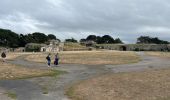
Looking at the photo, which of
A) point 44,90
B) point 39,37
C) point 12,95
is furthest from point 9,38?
point 12,95

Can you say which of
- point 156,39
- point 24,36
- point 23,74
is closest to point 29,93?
point 23,74

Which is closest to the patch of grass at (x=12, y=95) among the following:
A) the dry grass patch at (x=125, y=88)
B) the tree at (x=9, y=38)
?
the dry grass patch at (x=125, y=88)

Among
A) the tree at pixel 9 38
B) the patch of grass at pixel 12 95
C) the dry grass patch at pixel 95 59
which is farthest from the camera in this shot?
the tree at pixel 9 38

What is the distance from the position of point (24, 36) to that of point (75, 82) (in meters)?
143

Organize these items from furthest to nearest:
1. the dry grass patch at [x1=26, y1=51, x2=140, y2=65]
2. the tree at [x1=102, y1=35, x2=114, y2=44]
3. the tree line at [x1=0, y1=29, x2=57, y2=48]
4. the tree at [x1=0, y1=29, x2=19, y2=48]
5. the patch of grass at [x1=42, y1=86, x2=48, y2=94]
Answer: the tree at [x1=102, y1=35, x2=114, y2=44] < the tree at [x1=0, y1=29, x2=19, y2=48] < the tree line at [x1=0, y1=29, x2=57, y2=48] < the dry grass patch at [x1=26, y1=51, x2=140, y2=65] < the patch of grass at [x1=42, y1=86, x2=48, y2=94]

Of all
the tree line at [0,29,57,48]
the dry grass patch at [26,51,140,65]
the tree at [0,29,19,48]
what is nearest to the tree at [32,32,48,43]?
the tree line at [0,29,57,48]

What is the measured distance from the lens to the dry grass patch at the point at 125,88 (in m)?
21.6

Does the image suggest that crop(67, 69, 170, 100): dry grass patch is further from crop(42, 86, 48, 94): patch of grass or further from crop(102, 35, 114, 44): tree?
crop(102, 35, 114, 44): tree

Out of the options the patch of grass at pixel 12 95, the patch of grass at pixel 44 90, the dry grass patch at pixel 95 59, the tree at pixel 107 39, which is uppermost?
the tree at pixel 107 39

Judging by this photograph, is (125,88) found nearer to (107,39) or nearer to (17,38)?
(17,38)

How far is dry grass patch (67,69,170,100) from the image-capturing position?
21.6 meters

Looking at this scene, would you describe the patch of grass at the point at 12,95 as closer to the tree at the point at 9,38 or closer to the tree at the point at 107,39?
the tree at the point at 9,38

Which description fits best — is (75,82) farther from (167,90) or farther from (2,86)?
(167,90)

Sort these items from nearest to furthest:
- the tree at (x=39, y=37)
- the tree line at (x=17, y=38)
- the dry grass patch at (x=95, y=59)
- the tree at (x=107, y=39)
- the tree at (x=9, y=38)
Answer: the dry grass patch at (x=95, y=59)
the tree line at (x=17, y=38)
the tree at (x=9, y=38)
the tree at (x=39, y=37)
the tree at (x=107, y=39)
